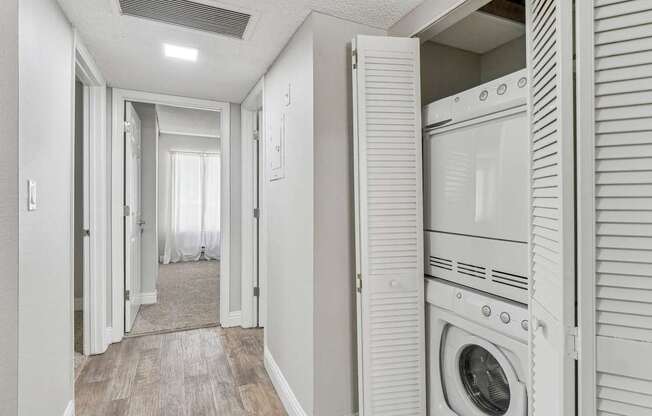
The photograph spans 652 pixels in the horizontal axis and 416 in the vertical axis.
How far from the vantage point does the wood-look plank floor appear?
2.01 m

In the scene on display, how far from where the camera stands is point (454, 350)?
5.18ft

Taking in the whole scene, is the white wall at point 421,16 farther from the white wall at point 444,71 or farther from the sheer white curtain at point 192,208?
the sheer white curtain at point 192,208

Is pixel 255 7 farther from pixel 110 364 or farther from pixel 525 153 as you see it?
pixel 110 364

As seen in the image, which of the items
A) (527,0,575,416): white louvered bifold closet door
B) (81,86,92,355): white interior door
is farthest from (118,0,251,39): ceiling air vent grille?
(527,0,575,416): white louvered bifold closet door

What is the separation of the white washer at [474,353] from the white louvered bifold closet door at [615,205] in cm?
45

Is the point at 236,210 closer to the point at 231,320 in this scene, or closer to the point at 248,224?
the point at 248,224

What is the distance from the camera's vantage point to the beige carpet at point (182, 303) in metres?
3.31

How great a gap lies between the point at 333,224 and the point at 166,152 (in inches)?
219

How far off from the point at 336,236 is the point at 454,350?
A: 762 millimetres

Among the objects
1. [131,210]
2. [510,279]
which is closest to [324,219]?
[510,279]

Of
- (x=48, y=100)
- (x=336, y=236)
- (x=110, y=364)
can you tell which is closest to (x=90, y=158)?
(x=48, y=100)

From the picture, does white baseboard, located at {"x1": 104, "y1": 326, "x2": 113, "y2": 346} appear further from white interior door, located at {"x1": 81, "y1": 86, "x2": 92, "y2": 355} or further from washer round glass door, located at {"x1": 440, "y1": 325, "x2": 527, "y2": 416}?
washer round glass door, located at {"x1": 440, "y1": 325, "x2": 527, "y2": 416}

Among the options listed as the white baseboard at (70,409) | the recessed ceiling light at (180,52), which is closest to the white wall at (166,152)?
the recessed ceiling light at (180,52)

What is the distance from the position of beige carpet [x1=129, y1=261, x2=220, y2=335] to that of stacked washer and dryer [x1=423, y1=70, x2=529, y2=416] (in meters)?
2.48
